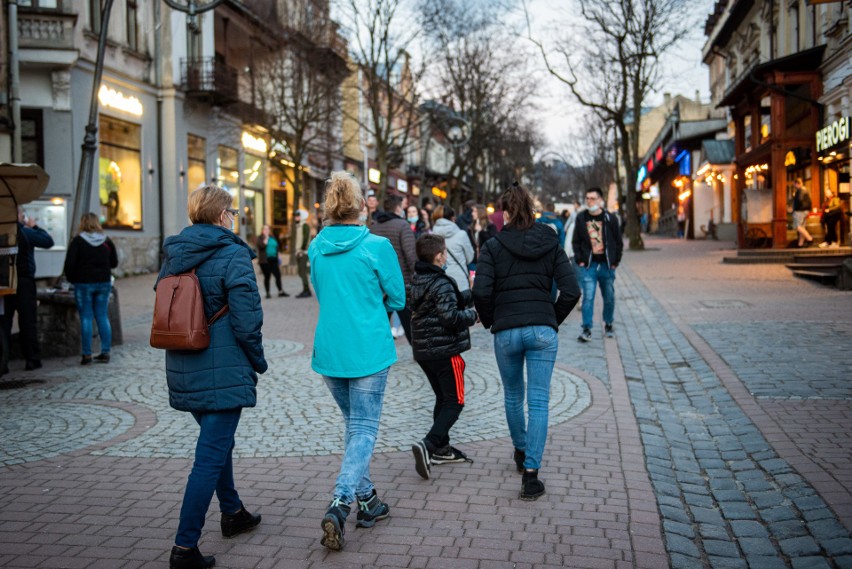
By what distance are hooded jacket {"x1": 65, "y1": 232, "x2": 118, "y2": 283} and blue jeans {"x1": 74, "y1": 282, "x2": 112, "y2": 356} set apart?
3.8 inches

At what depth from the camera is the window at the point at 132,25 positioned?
24.2 meters

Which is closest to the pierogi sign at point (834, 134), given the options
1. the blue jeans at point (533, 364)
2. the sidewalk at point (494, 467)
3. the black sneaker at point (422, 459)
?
the sidewalk at point (494, 467)

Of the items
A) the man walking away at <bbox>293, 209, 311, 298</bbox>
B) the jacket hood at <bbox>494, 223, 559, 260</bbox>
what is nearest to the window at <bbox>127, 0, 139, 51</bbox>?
the man walking away at <bbox>293, 209, 311, 298</bbox>

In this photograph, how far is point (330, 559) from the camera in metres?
3.81

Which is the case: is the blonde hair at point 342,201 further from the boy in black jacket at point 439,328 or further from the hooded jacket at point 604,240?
the hooded jacket at point 604,240

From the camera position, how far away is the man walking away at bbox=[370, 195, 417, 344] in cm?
901

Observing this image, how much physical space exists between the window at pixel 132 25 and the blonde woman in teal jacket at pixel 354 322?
22.8m

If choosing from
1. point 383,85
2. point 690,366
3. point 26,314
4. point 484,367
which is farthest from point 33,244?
point 383,85

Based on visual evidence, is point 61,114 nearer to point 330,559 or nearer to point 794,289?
point 794,289

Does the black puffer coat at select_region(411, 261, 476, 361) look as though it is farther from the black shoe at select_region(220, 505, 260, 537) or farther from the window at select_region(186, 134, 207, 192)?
the window at select_region(186, 134, 207, 192)

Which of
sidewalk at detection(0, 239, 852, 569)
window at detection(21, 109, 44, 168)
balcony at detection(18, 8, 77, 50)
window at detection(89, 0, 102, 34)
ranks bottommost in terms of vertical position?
sidewalk at detection(0, 239, 852, 569)

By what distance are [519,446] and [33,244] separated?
7.08m

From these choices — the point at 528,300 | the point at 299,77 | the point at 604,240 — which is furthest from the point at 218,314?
the point at 299,77

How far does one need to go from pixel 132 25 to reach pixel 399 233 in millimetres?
19156
